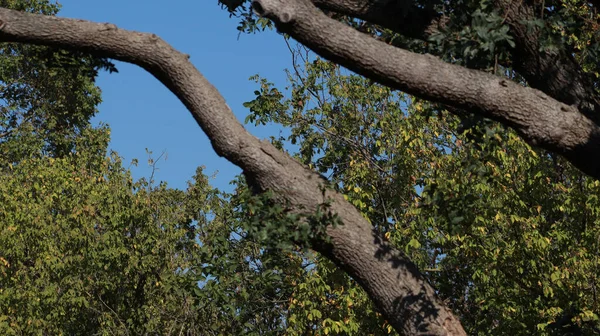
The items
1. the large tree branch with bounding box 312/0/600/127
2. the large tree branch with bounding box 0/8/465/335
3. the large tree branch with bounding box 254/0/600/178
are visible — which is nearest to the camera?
the large tree branch with bounding box 254/0/600/178

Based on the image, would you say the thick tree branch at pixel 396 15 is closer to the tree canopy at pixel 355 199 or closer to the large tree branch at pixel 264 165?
the tree canopy at pixel 355 199

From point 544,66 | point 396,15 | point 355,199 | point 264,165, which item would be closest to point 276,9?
point 264,165

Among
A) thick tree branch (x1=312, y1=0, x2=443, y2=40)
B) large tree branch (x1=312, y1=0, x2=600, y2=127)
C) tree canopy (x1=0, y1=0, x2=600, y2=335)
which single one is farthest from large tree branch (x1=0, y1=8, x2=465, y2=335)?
large tree branch (x1=312, y1=0, x2=600, y2=127)

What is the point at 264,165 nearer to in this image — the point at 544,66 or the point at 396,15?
the point at 396,15

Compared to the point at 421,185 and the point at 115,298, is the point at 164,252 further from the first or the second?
the point at 421,185

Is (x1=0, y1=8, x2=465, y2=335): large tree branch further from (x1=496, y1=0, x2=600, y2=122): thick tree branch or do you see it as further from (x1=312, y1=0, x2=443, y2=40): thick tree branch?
(x1=496, y1=0, x2=600, y2=122): thick tree branch

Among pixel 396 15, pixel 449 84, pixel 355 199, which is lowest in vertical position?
pixel 449 84

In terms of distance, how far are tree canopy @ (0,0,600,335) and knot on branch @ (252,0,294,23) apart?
2 cm

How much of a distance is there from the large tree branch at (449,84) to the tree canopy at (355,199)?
15mm

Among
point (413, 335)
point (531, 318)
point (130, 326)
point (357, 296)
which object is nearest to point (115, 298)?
point (130, 326)

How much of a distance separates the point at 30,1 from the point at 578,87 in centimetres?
3366

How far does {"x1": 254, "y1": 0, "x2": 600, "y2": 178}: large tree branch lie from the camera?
6.84 metres

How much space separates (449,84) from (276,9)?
4.21ft

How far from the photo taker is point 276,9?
6.96 m
